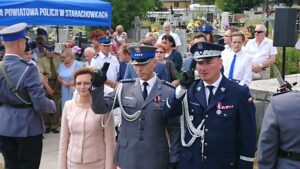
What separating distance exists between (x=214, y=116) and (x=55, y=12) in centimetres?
617

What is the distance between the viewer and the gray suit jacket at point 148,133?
3781mm

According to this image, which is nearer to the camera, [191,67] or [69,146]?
[191,67]

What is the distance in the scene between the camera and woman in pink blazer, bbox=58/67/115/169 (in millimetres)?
4172

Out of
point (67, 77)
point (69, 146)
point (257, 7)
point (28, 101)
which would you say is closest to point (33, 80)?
point (28, 101)

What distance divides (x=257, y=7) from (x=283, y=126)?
6736cm

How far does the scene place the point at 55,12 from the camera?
8.99 meters

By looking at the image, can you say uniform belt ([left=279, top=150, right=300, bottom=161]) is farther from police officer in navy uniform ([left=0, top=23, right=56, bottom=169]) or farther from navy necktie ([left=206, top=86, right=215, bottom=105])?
police officer in navy uniform ([left=0, top=23, right=56, bottom=169])

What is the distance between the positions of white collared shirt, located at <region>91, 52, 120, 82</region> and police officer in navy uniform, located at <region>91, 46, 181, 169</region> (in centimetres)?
367

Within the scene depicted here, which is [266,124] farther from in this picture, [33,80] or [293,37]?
[293,37]

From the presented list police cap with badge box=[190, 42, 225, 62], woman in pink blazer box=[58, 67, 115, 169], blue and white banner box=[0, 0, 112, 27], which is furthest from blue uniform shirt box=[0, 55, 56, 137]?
blue and white banner box=[0, 0, 112, 27]

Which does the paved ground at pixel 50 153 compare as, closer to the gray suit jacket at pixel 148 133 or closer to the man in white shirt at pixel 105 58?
the man in white shirt at pixel 105 58

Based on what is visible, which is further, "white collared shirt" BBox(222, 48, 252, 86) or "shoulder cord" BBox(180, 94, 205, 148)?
"white collared shirt" BBox(222, 48, 252, 86)

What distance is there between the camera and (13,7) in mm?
8445

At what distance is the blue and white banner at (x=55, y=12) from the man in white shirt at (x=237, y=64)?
151 inches
